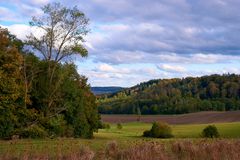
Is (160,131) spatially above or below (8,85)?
below

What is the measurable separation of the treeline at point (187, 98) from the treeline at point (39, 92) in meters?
77.6

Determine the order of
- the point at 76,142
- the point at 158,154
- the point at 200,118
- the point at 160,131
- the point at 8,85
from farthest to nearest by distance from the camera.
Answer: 1. the point at 200,118
2. the point at 160,131
3. the point at 8,85
4. the point at 76,142
5. the point at 158,154

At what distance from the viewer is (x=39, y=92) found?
64375mm

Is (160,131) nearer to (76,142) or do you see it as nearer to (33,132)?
(33,132)

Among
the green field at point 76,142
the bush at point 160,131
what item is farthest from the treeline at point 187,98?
the bush at point 160,131

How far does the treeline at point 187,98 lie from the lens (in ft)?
489

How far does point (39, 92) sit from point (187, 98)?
99499 mm

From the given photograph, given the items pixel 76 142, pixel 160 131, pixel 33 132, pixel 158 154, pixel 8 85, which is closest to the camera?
Result: pixel 158 154

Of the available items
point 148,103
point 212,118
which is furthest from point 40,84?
point 148,103

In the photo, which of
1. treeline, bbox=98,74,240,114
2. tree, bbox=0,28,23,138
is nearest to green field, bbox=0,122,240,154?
tree, bbox=0,28,23,138

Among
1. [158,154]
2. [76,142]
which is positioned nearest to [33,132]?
[76,142]

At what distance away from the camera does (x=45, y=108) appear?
64.4m

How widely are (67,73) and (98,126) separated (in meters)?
14.3

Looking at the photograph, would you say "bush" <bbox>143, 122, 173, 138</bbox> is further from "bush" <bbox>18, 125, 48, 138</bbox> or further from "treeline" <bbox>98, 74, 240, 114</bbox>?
"treeline" <bbox>98, 74, 240, 114</bbox>
